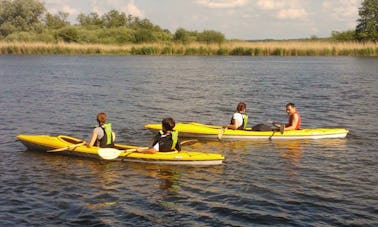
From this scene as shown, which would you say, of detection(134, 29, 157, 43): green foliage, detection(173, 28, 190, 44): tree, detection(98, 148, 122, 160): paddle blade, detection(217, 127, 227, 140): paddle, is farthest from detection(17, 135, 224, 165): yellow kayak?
detection(134, 29, 157, 43): green foliage

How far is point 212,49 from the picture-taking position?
2164 inches

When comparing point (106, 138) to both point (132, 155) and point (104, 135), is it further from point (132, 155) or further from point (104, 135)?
point (132, 155)

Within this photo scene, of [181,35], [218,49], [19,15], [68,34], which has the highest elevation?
[19,15]

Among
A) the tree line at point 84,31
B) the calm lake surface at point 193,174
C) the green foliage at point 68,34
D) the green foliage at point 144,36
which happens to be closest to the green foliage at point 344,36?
the tree line at point 84,31

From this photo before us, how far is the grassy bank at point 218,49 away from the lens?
4932 centimetres

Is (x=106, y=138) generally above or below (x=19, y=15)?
below

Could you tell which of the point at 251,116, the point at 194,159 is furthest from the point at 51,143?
the point at 251,116

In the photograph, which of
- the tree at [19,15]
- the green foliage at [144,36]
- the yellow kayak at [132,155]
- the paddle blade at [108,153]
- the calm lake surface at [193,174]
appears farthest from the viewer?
the tree at [19,15]

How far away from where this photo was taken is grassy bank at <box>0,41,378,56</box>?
1942 inches

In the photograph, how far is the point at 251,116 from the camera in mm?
18453

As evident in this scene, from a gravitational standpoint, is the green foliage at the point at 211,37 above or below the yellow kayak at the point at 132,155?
above

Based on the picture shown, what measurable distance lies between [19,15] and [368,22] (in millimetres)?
46911

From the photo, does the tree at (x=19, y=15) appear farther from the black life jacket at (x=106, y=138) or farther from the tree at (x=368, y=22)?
the black life jacket at (x=106, y=138)

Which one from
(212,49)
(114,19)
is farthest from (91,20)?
(212,49)
